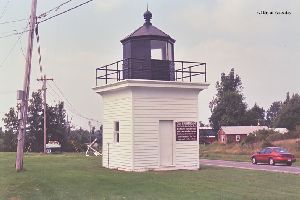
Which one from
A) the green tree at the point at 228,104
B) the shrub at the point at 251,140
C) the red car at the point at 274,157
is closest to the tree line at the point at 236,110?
the green tree at the point at 228,104

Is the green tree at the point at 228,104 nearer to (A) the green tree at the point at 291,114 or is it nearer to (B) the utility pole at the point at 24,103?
(A) the green tree at the point at 291,114

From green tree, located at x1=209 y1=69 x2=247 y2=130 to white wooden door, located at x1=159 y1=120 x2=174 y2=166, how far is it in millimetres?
85890

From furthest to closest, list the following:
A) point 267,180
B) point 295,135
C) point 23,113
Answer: point 295,135, point 23,113, point 267,180

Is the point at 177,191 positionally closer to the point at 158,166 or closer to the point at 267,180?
the point at 267,180

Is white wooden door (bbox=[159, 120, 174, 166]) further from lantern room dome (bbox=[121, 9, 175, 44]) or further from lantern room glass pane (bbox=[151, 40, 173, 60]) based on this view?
lantern room dome (bbox=[121, 9, 175, 44])

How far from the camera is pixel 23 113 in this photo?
23438mm

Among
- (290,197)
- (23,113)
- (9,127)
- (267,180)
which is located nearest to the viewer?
(290,197)

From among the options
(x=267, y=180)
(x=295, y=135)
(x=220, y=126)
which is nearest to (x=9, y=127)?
(x=295, y=135)

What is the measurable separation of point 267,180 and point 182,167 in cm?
578

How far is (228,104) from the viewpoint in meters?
110

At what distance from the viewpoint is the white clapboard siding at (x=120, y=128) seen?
2447 centimetres

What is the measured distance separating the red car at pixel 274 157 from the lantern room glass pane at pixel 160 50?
15.5 m

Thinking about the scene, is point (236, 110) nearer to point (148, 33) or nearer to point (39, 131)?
point (39, 131)

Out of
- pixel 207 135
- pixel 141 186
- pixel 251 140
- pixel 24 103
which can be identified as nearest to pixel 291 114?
pixel 207 135
